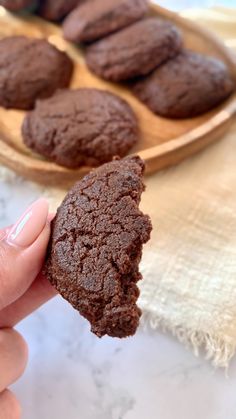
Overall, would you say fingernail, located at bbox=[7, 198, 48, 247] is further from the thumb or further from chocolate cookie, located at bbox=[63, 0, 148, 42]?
chocolate cookie, located at bbox=[63, 0, 148, 42]

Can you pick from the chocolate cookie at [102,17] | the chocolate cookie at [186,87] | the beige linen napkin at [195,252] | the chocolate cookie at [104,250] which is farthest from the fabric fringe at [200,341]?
the chocolate cookie at [102,17]

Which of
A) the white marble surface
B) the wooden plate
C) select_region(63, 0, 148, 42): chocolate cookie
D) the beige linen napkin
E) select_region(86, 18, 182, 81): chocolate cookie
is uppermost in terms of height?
select_region(63, 0, 148, 42): chocolate cookie

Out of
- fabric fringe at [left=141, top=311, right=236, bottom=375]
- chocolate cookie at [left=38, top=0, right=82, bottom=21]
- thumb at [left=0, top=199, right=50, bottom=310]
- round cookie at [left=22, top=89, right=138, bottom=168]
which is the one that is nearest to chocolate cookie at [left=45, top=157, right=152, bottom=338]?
thumb at [left=0, top=199, right=50, bottom=310]

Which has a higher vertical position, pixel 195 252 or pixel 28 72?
pixel 28 72

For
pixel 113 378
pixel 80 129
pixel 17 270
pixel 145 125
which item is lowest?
pixel 113 378

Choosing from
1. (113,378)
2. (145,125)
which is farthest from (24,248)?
(145,125)

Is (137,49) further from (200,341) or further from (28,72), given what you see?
(200,341)
